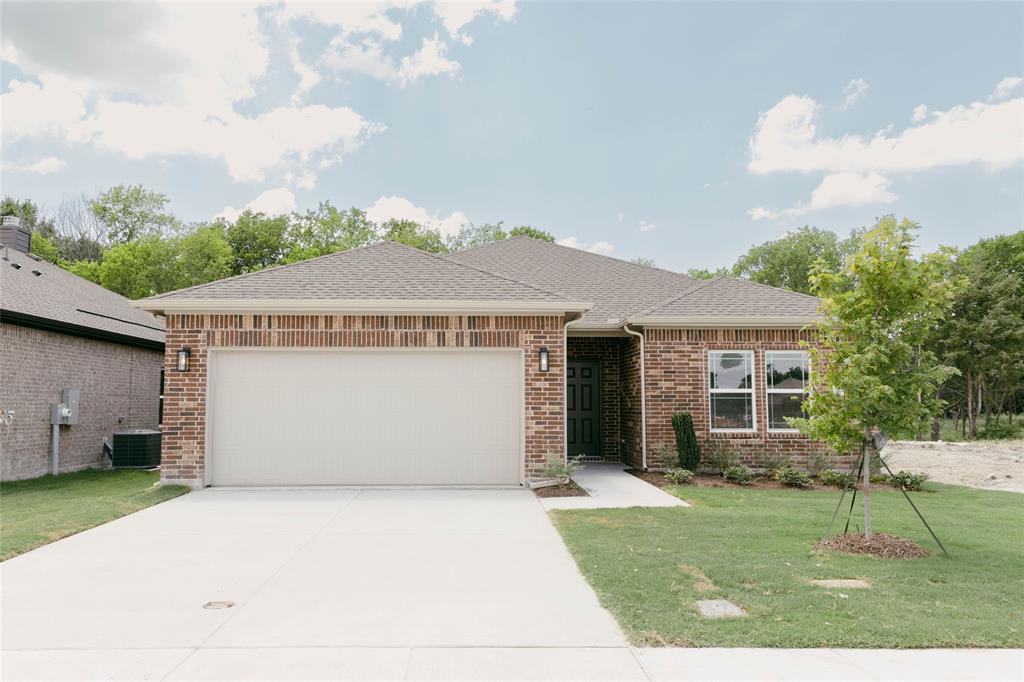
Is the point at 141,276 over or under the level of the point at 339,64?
under

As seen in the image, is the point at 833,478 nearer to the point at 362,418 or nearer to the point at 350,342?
the point at 362,418

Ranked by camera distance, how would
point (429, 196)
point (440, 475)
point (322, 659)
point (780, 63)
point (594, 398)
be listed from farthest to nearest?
1. point (429, 196)
2. point (780, 63)
3. point (594, 398)
4. point (440, 475)
5. point (322, 659)

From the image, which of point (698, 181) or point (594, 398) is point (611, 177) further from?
point (594, 398)

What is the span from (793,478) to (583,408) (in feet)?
14.7

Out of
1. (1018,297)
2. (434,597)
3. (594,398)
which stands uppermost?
(1018,297)

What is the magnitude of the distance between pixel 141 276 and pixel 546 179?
21.0 meters

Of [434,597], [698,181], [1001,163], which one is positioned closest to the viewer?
[434,597]

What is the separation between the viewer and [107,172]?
39.7m

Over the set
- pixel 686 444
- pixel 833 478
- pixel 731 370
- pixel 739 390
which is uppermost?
pixel 731 370

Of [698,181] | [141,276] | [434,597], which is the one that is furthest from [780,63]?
[141,276]

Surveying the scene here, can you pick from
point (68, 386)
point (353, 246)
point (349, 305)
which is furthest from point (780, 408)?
point (353, 246)

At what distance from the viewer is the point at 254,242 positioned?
41.5 m

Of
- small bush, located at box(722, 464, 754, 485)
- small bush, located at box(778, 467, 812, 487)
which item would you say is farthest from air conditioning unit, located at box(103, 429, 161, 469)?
small bush, located at box(778, 467, 812, 487)

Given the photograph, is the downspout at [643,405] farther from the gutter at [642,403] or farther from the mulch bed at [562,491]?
the mulch bed at [562,491]
